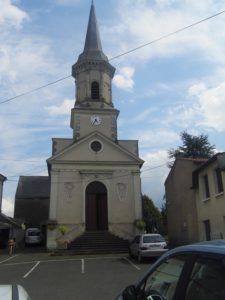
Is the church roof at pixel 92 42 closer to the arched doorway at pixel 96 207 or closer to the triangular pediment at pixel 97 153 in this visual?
the triangular pediment at pixel 97 153

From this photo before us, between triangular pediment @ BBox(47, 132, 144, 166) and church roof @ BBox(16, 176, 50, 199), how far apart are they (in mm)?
19936

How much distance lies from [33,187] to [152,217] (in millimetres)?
17296

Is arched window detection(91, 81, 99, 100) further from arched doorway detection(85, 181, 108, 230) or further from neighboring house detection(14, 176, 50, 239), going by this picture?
neighboring house detection(14, 176, 50, 239)

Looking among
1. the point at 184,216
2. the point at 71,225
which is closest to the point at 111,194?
the point at 71,225

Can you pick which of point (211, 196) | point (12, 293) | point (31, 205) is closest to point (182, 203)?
point (211, 196)

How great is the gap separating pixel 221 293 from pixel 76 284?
1004 cm

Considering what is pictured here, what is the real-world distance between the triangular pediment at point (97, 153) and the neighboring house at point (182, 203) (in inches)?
161

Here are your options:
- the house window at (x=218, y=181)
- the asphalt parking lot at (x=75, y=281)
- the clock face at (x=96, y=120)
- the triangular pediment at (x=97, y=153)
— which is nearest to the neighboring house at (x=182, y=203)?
the house window at (x=218, y=181)

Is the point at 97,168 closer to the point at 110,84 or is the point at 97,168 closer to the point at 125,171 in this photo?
the point at 125,171

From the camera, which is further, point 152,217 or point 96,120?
point 152,217

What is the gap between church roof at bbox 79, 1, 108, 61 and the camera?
34875 mm

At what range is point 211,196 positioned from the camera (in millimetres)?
20969

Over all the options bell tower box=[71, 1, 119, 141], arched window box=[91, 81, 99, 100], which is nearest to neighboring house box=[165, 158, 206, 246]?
bell tower box=[71, 1, 119, 141]

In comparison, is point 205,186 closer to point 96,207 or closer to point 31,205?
point 96,207
